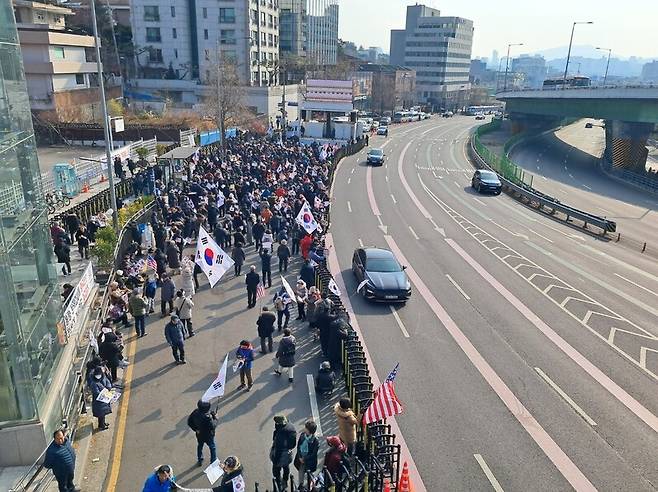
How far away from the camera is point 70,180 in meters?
28.0

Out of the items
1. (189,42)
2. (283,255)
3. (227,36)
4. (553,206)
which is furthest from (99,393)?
(189,42)

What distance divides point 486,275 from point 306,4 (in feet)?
371

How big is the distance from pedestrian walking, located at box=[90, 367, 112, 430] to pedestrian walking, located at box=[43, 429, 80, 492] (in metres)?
1.85

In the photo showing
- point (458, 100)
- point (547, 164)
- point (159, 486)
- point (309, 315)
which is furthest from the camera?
point (458, 100)

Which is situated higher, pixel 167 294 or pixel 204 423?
pixel 204 423

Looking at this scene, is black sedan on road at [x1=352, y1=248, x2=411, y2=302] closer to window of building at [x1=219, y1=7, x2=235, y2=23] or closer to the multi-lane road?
the multi-lane road

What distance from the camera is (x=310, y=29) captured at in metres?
124

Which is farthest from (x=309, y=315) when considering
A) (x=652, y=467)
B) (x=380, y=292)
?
(x=652, y=467)

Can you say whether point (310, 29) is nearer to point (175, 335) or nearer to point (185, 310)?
point (185, 310)

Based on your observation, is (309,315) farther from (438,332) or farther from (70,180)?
(70,180)

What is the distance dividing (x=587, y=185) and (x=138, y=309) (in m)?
44.4

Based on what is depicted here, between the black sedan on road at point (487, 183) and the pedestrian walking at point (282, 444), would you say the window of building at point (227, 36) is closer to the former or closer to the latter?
the black sedan on road at point (487, 183)

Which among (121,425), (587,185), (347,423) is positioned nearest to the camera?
(347,423)

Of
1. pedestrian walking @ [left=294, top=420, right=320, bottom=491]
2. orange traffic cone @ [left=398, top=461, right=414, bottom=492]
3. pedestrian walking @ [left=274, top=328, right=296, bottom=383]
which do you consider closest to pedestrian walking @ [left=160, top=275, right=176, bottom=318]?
pedestrian walking @ [left=274, top=328, right=296, bottom=383]
